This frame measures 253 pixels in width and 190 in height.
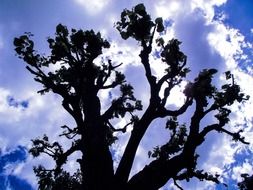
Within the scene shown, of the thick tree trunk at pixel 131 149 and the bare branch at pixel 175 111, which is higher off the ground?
the bare branch at pixel 175 111

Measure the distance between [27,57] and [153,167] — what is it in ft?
34.9

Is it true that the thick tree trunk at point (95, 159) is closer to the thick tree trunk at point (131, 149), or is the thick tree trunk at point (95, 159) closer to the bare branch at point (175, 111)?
the thick tree trunk at point (131, 149)

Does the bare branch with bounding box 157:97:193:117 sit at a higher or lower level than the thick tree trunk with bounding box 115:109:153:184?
higher

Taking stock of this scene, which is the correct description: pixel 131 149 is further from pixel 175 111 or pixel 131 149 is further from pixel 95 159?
pixel 175 111

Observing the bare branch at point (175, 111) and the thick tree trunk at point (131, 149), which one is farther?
the bare branch at point (175, 111)

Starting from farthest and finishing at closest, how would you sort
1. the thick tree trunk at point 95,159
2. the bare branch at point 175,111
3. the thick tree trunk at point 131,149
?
the bare branch at point 175,111
the thick tree trunk at point 131,149
the thick tree trunk at point 95,159

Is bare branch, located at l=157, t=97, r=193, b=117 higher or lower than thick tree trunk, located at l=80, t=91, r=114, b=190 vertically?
higher

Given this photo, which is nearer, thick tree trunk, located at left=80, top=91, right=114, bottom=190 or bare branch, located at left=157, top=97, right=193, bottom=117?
thick tree trunk, located at left=80, top=91, right=114, bottom=190

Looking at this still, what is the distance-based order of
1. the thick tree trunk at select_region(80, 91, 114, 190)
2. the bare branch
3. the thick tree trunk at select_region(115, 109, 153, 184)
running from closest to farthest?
the thick tree trunk at select_region(80, 91, 114, 190) < the thick tree trunk at select_region(115, 109, 153, 184) < the bare branch

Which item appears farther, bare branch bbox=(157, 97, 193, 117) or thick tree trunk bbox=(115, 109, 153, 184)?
bare branch bbox=(157, 97, 193, 117)

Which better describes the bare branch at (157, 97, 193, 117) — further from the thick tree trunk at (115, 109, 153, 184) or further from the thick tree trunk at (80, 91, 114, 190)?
the thick tree trunk at (80, 91, 114, 190)

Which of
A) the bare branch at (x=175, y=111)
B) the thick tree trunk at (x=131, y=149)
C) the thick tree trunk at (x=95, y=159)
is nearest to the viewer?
the thick tree trunk at (x=95, y=159)

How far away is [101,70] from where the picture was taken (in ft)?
65.3

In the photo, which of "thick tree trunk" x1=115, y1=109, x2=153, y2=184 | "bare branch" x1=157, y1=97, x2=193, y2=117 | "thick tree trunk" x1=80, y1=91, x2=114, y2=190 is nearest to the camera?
"thick tree trunk" x1=80, y1=91, x2=114, y2=190
